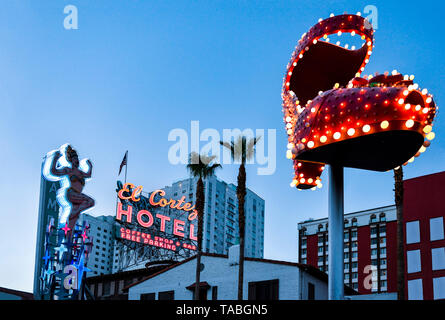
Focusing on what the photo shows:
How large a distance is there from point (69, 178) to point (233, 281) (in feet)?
44.0

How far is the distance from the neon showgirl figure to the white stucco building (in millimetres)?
7881

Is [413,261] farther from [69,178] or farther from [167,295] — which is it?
[69,178]

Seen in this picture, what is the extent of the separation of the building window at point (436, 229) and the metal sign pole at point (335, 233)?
A: 39.7 metres

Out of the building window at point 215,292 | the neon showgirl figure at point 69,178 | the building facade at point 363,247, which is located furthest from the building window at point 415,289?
the building facade at point 363,247

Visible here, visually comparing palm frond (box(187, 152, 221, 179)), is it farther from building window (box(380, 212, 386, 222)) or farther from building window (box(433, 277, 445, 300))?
building window (box(380, 212, 386, 222))

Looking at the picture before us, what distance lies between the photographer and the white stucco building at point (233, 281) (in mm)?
37719

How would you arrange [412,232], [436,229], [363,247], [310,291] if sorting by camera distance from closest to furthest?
[310,291] < [436,229] < [412,232] < [363,247]

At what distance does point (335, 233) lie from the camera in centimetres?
1731

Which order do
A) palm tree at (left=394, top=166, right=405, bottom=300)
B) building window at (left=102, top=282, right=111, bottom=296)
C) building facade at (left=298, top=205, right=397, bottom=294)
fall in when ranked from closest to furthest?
palm tree at (left=394, top=166, right=405, bottom=300) < building window at (left=102, top=282, right=111, bottom=296) < building facade at (left=298, top=205, right=397, bottom=294)

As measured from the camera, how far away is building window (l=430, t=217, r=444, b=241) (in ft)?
177

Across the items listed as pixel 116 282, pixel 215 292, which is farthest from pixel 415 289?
pixel 116 282

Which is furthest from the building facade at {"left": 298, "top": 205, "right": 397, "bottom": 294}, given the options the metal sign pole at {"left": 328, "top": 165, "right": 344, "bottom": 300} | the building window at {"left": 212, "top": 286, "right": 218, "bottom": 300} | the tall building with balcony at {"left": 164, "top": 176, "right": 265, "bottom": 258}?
the metal sign pole at {"left": 328, "top": 165, "right": 344, "bottom": 300}
